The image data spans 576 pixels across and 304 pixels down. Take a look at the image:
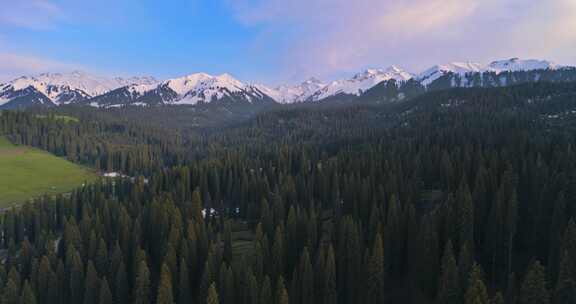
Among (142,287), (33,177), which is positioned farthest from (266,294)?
(33,177)

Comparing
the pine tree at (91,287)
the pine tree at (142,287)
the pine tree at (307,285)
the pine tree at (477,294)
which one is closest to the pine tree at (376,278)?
the pine tree at (307,285)

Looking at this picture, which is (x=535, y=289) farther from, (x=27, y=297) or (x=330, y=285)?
(x=27, y=297)

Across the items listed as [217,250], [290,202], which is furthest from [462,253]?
[290,202]

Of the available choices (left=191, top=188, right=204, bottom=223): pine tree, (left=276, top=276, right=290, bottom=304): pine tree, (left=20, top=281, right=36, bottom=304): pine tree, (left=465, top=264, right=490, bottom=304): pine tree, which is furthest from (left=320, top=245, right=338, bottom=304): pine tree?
(left=20, top=281, right=36, bottom=304): pine tree

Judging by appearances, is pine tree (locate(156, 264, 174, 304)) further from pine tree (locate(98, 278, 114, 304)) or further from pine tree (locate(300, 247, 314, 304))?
pine tree (locate(300, 247, 314, 304))

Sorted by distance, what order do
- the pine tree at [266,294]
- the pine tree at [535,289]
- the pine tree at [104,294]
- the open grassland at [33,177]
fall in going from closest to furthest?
1. the pine tree at [535,289]
2. the pine tree at [266,294]
3. the pine tree at [104,294]
4. the open grassland at [33,177]

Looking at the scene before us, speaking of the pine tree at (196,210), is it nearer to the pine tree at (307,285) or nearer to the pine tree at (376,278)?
the pine tree at (307,285)
